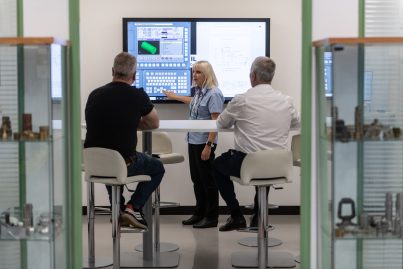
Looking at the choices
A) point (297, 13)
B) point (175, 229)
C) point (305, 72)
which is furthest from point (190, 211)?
point (305, 72)

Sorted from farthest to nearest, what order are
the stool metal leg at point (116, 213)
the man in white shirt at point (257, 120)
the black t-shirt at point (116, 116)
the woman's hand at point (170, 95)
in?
the woman's hand at point (170, 95) → the man in white shirt at point (257, 120) → the black t-shirt at point (116, 116) → the stool metal leg at point (116, 213)

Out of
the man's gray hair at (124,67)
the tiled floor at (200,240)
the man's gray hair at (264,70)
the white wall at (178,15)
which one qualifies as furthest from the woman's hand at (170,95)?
the man's gray hair at (124,67)

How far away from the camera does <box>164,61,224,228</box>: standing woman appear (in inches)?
257

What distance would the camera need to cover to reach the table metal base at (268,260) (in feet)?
17.9

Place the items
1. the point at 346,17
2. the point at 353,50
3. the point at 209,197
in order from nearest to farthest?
1. the point at 353,50
2. the point at 346,17
3. the point at 209,197

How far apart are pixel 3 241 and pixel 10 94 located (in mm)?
770

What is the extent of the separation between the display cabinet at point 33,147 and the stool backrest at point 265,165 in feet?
4.71

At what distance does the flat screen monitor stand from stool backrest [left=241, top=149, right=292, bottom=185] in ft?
8.07

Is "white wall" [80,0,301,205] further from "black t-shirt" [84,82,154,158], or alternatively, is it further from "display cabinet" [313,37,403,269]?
"display cabinet" [313,37,403,269]

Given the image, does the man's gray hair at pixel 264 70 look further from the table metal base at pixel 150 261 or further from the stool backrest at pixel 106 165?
the table metal base at pixel 150 261

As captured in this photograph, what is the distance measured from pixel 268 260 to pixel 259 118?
116cm

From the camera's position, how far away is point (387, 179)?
375 cm

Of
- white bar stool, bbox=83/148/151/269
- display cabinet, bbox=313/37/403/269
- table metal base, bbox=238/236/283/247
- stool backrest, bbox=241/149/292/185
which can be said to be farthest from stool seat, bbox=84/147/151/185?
table metal base, bbox=238/236/283/247

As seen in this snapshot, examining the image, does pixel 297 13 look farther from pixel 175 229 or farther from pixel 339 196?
pixel 339 196
